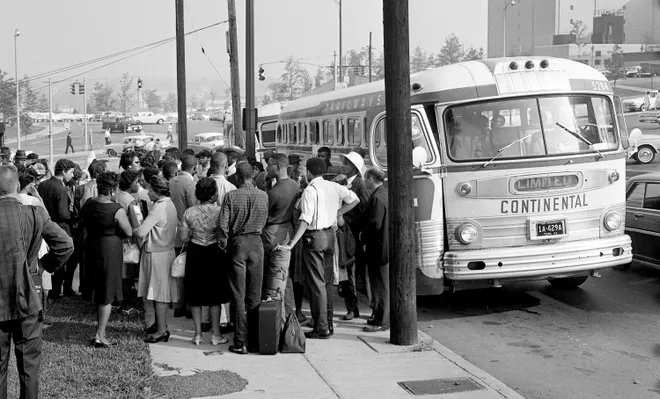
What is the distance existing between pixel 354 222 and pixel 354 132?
4.71m

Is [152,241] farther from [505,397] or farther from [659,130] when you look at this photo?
[659,130]

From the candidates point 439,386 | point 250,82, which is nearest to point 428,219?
point 439,386

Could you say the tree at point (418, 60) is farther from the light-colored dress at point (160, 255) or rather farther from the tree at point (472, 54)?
the light-colored dress at point (160, 255)

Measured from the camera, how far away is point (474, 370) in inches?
315

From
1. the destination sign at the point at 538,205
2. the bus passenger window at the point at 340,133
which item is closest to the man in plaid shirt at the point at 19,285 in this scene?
the destination sign at the point at 538,205

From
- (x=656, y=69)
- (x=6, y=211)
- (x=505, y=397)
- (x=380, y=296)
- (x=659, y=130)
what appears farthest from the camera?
(x=656, y=69)

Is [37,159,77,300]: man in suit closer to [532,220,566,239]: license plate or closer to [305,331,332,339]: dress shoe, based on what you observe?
[305,331,332,339]: dress shoe

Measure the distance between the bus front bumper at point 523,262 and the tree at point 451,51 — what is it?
257 feet

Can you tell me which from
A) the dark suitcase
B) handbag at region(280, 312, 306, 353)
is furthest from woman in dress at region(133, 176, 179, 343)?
handbag at region(280, 312, 306, 353)

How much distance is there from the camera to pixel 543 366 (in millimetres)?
8391

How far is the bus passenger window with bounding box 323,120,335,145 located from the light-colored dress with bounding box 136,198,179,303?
7.65 metres

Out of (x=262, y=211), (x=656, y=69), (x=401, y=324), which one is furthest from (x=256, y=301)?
(x=656, y=69)

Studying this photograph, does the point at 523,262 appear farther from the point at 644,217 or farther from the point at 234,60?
the point at 234,60

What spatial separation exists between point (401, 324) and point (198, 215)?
240 cm
